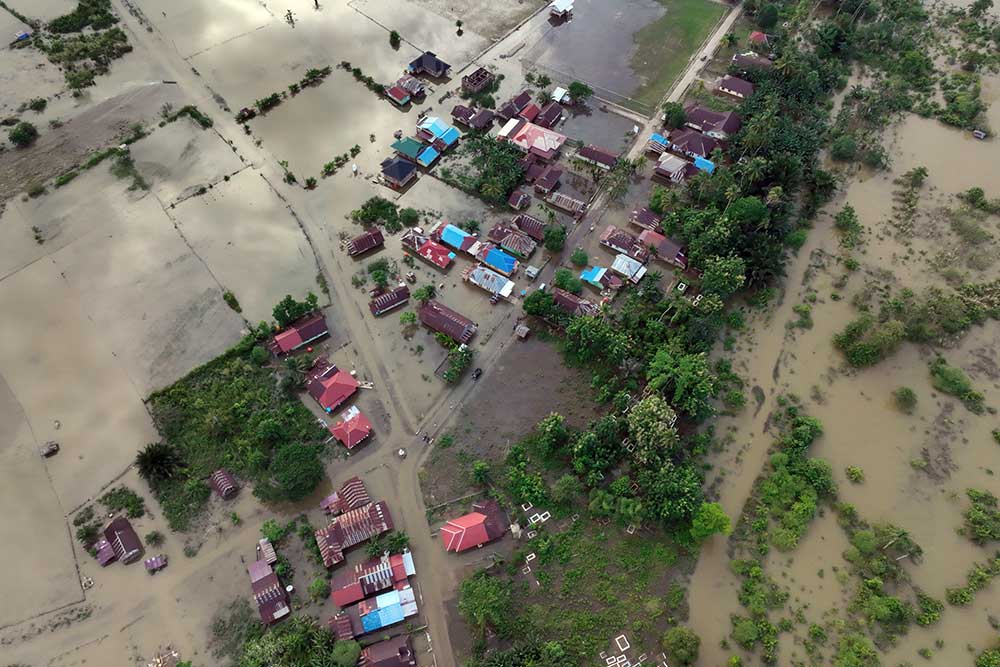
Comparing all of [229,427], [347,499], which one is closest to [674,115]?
[347,499]

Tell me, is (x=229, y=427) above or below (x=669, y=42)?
below

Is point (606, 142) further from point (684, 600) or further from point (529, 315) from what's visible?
point (684, 600)

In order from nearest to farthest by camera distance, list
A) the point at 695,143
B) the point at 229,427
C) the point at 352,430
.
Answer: the point at 352,430 < the point at 229,427 < the point at 695,143

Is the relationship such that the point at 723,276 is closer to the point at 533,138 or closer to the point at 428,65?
the point at 533,138

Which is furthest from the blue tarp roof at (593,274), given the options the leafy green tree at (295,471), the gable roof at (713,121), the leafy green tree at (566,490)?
the leafy green tree at (295,471)

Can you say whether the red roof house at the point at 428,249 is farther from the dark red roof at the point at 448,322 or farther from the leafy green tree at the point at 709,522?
the leafy green tree at the point at 709,522

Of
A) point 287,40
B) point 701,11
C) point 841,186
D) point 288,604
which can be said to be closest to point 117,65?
point 287,40

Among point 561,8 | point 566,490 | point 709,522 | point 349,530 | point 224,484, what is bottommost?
point 709,522
